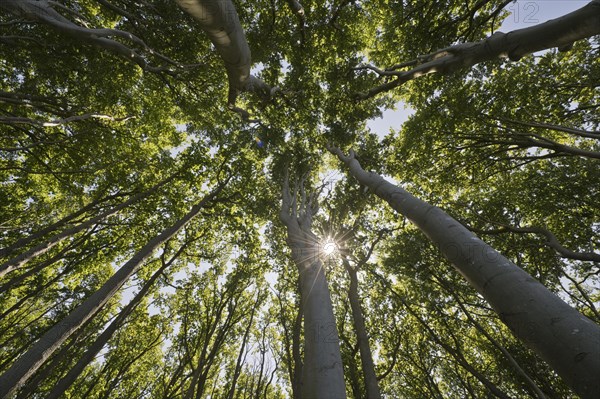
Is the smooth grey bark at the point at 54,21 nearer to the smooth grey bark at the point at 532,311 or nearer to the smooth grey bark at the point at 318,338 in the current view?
the smooth grey bark at the point at 318,338

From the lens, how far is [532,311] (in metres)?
1.45

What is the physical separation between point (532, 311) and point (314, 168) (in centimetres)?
995

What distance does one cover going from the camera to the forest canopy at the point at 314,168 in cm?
280

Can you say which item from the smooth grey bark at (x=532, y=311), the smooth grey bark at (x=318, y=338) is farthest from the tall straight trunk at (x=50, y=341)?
the smooth grey bark at (x=532, y=311)

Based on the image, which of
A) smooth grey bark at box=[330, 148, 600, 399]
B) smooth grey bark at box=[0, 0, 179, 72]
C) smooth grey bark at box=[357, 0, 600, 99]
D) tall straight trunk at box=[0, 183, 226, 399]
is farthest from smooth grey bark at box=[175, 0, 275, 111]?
tall straight trunk at box=[0, 183, 226, 399]

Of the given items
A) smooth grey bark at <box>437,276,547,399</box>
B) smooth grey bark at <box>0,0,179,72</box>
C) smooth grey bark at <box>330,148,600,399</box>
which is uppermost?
smooth grey bark at <box>0,0,179,72</box>

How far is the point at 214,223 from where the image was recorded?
9836 mm

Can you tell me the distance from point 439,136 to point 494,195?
3.58 meters

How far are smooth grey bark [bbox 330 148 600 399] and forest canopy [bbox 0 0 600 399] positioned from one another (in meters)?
0.01

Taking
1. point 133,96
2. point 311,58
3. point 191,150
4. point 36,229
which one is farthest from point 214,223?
point 311,58

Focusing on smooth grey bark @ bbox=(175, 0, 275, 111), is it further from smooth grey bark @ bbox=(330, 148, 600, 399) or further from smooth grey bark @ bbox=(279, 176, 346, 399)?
smooth grey bark @ bbox=(279, 176, 346, 399)

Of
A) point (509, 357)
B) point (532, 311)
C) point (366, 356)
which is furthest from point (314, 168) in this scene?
point (532, 311)

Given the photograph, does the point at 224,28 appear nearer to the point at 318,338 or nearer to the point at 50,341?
the point at 318,338

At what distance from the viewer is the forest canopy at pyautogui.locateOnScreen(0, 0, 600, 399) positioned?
9.19 feet
